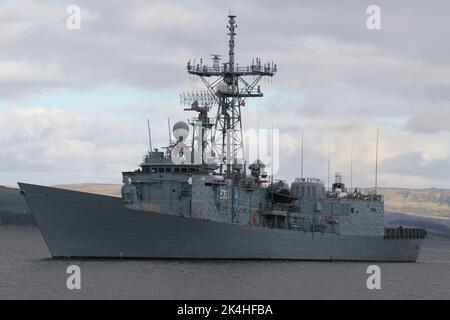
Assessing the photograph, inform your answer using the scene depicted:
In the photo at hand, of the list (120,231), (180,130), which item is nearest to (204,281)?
(120,231)

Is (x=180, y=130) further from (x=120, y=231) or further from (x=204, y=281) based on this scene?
(x=204, y=281)

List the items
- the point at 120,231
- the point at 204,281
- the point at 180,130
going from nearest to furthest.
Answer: the point at 204,281 < the point at 120,231 < the point at 180,130

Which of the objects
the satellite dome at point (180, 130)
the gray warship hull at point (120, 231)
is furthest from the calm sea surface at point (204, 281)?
the satellite dome at point (180, 130)

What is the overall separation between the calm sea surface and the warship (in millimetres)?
1056

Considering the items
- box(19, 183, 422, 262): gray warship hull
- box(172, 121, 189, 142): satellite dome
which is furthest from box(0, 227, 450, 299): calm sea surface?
box(172, 121, 189, 142): satellite dome

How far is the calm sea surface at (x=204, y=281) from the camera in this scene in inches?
1440

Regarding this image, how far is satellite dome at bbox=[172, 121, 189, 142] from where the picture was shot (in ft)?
163

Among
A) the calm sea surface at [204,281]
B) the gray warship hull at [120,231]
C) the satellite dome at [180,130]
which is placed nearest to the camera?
the calm sea surface at [204,281]

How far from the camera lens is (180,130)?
49812 millimetres

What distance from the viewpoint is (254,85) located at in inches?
2110

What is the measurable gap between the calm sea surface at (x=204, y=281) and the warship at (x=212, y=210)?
1.06m

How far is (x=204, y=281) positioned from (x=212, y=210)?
942 cm

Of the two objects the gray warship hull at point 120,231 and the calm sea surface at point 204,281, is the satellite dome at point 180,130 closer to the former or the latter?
the gray warship hull at point 120,231
